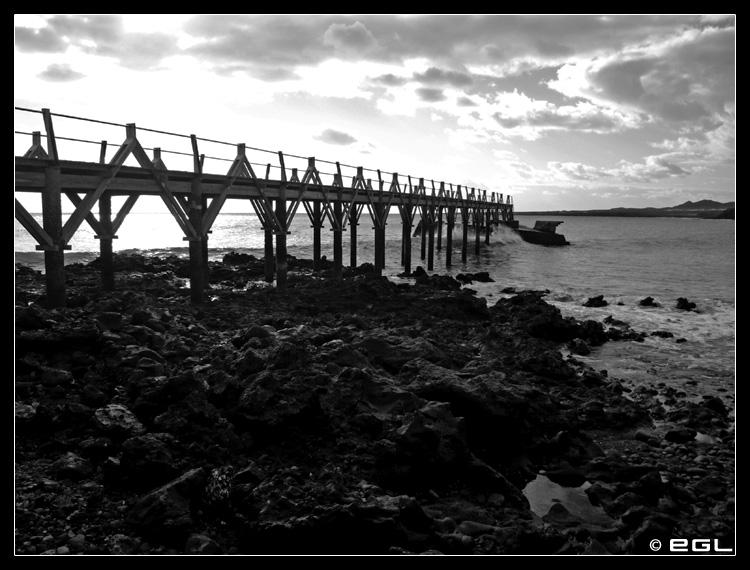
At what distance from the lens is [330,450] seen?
6129mm

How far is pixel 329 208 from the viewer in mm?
21500

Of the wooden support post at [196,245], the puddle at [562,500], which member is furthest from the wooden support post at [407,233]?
the puddle at [562,500]

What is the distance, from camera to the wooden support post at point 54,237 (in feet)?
35.4

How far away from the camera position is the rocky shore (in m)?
4.63

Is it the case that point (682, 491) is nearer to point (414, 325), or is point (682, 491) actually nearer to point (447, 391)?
point (447, 391)

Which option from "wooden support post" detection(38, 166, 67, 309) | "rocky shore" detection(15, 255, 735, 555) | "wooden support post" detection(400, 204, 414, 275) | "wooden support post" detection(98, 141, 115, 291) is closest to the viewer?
"rocky shore" detection(15, 255, 735, 555)

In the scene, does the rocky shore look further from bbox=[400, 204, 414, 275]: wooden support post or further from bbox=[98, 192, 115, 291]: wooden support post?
bbox=[400, 204, 414, 275]: wooden support post

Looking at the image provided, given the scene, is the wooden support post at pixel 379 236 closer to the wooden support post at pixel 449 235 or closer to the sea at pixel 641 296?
the sea at pixel 641 296

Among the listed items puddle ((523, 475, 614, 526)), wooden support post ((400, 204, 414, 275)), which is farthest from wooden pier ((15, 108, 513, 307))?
puddle ((523, 475, 614, 526))

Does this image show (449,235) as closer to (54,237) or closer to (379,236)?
(379,236)

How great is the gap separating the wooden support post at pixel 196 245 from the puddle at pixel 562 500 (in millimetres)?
10673

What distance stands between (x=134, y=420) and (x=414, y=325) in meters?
8.71

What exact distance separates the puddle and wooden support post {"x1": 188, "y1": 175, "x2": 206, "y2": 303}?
10673 millimetres

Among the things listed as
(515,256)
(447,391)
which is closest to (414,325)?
(447,391)
